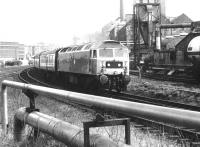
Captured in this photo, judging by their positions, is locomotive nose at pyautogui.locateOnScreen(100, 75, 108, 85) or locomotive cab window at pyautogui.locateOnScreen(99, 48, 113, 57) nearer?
locomotive nose at pyautogui.locateOnScreen(100, 75, 108, 85)

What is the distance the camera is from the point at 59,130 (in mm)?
3838

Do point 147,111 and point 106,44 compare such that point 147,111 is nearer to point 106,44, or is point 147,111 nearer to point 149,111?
point 149,111

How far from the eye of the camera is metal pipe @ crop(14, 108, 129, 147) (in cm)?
310

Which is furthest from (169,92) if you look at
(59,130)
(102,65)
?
(59,130)

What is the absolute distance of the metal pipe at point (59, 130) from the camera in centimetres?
310

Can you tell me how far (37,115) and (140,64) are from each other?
96.7 ft

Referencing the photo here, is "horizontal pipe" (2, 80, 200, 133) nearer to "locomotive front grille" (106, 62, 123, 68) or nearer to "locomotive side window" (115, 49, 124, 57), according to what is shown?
"locomotive front grille" (106, 62, 123, 68)

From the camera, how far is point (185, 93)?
1492 centimetres

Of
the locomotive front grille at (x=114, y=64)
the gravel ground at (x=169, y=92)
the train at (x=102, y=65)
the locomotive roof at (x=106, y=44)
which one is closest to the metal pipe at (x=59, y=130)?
the gravel ground at (x=169, y=92)

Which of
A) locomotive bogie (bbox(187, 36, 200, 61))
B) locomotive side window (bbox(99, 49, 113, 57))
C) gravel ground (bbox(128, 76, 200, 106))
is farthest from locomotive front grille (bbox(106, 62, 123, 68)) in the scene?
locomotive bogie (bbox(187, 36, 200, 61))

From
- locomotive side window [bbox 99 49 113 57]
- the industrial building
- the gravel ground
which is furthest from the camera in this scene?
the industrial building

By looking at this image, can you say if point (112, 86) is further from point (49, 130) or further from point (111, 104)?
point (111, 104)

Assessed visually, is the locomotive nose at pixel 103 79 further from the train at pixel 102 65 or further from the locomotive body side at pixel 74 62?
the locomotive body side at pixel 74 62

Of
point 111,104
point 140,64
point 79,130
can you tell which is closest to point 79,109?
point 79,130
